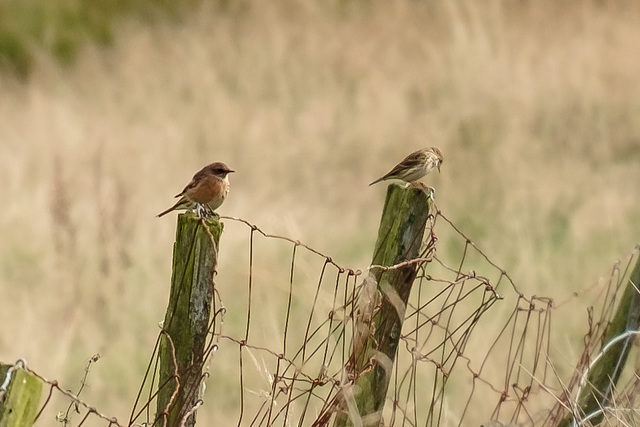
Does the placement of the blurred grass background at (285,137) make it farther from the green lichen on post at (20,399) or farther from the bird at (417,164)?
the green lichen on post at (20,399)

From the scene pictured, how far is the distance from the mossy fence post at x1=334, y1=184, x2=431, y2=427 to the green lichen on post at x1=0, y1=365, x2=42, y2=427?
3.77ft

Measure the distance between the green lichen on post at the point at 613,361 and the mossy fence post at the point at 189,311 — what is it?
136 centimetres

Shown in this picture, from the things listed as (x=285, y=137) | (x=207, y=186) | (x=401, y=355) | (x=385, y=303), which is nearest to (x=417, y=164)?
(x=207, y=186)

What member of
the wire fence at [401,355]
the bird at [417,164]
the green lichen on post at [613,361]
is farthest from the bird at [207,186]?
the green lichen on post at [613,361]

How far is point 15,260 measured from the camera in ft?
26.2

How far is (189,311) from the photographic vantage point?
2549 mm

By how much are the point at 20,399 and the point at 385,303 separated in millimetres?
1267

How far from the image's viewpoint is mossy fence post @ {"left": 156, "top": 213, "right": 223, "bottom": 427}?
2539 mm

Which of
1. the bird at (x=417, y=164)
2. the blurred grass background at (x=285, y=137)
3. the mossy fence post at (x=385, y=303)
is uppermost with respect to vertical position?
the blurred grass background at (x=285, y=137)

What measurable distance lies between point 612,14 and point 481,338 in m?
10.1

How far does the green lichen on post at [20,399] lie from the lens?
178 centimetres

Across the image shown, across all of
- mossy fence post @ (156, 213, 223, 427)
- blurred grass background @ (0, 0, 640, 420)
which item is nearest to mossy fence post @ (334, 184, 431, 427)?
mossy fence post @ (156, 213, 223, 427)

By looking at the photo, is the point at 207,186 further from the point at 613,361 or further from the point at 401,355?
the point at 401,355

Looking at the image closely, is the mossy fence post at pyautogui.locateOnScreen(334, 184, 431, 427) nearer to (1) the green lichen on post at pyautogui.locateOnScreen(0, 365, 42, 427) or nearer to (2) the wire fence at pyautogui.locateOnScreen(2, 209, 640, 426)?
(2) the wire fence at pyautogui.locateOnScreen(2, 209, 640, 426)
